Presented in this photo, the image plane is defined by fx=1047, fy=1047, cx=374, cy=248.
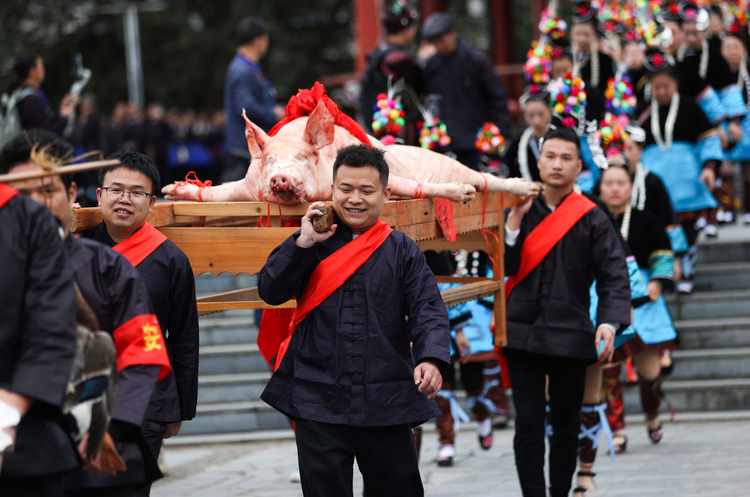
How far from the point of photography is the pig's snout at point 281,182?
4.43 metres

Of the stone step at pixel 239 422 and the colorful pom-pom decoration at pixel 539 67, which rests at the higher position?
the colorful pom-pom decoration at pixel 539 67

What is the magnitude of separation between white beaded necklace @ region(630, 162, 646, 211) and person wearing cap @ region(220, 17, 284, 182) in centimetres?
270

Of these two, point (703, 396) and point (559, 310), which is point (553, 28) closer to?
Result: point (703, 396)

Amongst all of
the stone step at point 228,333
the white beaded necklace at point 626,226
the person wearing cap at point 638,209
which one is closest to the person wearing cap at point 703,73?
the person wearing cap at point 638,209

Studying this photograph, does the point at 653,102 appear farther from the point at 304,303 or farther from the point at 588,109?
the point at 304,303

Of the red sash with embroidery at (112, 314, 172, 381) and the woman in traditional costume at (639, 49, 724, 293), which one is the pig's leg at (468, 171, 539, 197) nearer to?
the red sash with embroidery at (112, 314, 172, 381)

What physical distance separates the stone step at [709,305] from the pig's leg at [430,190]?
495cm

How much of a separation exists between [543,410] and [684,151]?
4.69m

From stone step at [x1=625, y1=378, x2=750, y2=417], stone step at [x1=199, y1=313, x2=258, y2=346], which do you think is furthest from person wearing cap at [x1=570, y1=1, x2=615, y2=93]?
stone step at [x1=199, y1=313, x2=258, y2=346]

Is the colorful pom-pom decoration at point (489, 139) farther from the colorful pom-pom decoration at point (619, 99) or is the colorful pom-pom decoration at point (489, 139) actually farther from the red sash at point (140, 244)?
the red sash at point (140, 244)

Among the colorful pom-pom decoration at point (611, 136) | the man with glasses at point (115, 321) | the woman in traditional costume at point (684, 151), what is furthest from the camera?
the woman in traditional costume at point (684, 151)

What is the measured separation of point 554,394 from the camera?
5441 millimetres

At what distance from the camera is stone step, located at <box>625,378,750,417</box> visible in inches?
324

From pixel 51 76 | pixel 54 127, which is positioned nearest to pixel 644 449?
pixel 54 127
